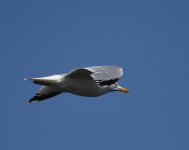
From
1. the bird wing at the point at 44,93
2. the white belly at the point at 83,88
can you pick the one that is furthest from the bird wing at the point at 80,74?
the bird wing at the point at 44,93

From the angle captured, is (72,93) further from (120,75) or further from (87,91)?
(120,75)

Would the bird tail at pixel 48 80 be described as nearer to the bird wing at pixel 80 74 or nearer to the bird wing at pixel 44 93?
the bird wing at pixel 80 74

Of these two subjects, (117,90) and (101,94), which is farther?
(117,90)

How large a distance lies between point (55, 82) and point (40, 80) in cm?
47

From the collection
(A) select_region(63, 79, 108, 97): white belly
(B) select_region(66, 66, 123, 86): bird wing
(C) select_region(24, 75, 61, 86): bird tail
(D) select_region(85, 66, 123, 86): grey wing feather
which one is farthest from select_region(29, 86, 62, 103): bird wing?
(D) select_region(85, 66, 123, 86): grey wing feather

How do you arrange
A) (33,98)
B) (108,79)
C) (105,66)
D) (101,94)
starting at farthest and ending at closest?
(33,98)
(101,94)
(105,66)
(108,79)

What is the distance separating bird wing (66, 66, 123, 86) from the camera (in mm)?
14422

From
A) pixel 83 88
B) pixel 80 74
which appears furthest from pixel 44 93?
pixel 80 74

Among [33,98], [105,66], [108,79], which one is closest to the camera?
[108,79]

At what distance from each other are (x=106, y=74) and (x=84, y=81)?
1177mm

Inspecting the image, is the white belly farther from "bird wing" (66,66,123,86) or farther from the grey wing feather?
the grey wing feather

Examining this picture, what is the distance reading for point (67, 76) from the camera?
15.5 metres

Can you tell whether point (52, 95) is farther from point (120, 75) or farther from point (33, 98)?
point (120, 75)

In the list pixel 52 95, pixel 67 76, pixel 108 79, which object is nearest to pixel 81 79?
pixel 67 76
